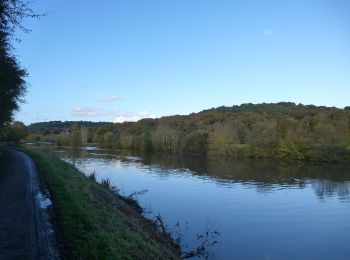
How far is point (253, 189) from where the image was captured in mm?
33000

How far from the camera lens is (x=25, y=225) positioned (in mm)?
10570

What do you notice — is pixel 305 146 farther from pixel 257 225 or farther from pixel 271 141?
pixel 257 225

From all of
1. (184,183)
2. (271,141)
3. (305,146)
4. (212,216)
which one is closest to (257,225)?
(212,216)

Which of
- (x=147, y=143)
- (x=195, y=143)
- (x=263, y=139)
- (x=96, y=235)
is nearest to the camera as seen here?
(x=96, y=235)

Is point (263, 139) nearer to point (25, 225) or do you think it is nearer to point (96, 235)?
point (96, 235)

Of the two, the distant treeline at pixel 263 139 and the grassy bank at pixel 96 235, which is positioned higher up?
the distant treeline at pixel 263 139

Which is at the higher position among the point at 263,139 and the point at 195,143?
the point at 263,139

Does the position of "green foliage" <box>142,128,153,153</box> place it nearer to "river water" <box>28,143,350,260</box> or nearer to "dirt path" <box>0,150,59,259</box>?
"river water" <box>28,143,350,260</box>

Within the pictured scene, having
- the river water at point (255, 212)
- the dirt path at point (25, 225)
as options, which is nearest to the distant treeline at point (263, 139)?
the river water at point (255, 212)

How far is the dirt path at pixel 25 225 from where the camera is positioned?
333 inches

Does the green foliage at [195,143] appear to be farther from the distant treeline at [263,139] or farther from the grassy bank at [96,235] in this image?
the grassy bank at [96,235]

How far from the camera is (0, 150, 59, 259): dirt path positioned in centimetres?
847

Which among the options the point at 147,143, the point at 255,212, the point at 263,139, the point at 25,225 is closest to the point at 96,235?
the point at 25,225

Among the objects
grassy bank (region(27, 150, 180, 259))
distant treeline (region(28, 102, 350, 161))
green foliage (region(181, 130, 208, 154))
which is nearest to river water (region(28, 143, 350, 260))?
grassy bank (region(27, 150, 180, 259))
